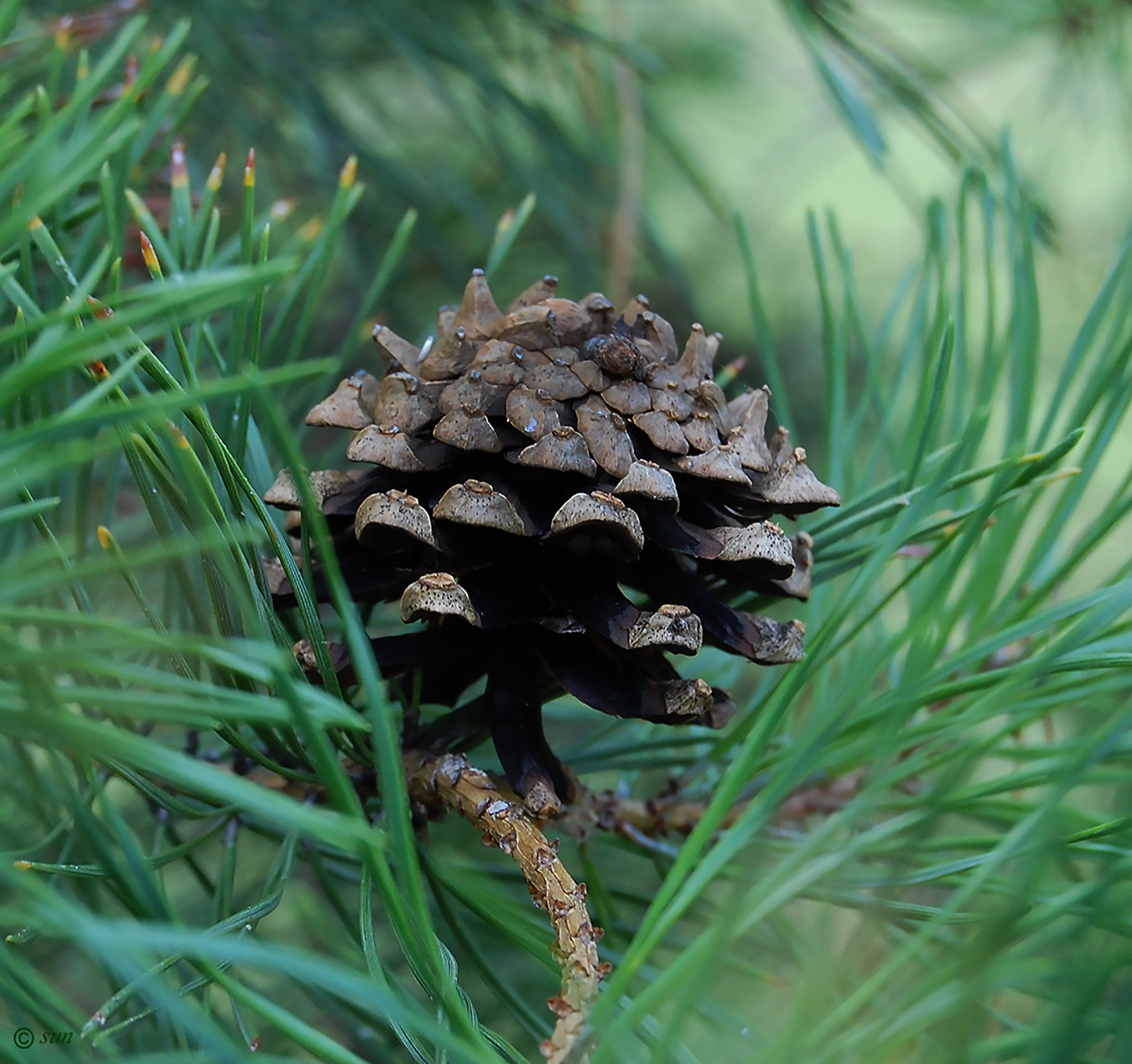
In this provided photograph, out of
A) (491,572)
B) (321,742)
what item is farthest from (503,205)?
(321,742)

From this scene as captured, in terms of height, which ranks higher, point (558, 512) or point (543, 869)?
point (558, 512)

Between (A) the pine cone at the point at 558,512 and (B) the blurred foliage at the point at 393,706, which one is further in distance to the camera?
(A) the pine cone at the point at 558,512

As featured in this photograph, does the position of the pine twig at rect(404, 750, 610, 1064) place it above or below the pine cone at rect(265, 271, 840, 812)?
below

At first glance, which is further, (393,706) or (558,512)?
(393,706)

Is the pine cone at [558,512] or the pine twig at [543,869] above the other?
the pine cone at [558,512]
